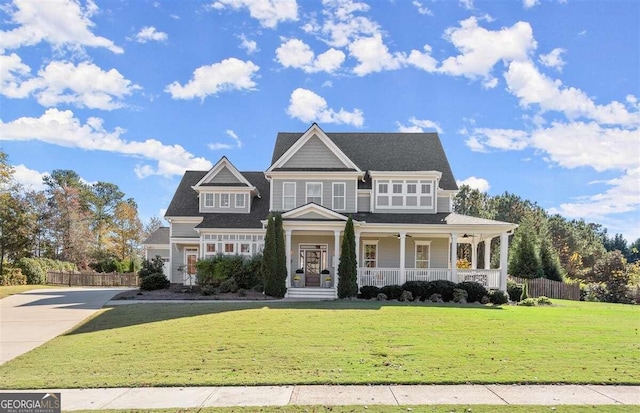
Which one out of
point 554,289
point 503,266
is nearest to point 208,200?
point 503,266

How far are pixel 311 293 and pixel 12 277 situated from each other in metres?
24.2

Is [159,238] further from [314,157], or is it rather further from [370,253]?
[370,253]

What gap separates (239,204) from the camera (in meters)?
30.1

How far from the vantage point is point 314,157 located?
26.9 metres

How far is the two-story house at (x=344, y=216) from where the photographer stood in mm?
23891

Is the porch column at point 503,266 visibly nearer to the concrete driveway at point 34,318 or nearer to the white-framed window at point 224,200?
the white-framed window at point 224,200

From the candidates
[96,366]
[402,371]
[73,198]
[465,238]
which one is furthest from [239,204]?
[73,198]

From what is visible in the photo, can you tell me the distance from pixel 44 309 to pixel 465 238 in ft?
76.6

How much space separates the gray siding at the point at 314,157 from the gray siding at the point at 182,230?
8.43m

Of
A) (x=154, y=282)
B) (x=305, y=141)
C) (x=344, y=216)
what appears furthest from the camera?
(x=154, y=282)

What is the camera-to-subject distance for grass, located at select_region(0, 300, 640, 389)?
8.37 meters

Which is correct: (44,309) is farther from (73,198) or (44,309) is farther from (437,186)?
(73,198)

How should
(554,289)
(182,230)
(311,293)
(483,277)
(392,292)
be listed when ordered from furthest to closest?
1. (182,230)
2. (554,289)
3. (483,277)
4. (311,293)
5. (392,292)

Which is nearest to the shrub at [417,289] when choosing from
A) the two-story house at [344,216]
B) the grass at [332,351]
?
the two-story house at [344,216]
